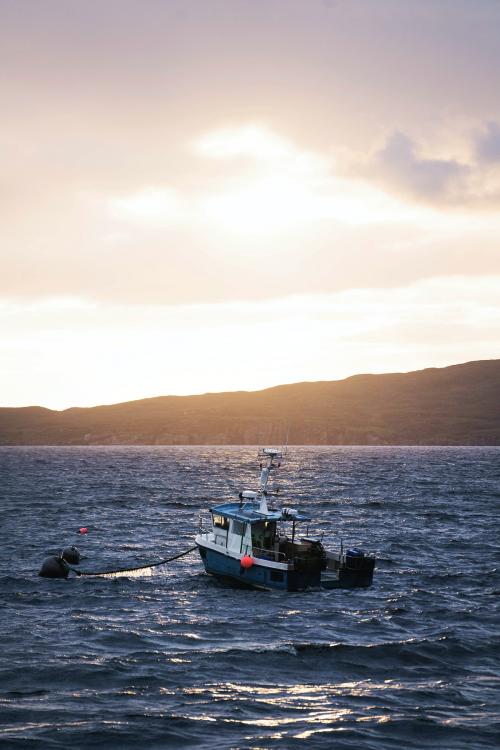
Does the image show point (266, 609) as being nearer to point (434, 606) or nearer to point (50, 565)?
point (434, 606)

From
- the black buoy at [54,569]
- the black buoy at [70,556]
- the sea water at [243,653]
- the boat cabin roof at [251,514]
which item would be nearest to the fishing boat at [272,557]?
the boat cabin roof at [251,514]

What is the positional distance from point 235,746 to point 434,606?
1932cm

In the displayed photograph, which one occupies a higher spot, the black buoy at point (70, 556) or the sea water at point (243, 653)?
the black buoy at point (70, 556)

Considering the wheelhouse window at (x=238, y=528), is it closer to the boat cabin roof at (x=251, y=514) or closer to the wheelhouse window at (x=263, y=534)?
the boat cabin roof at (x=251, y=514)

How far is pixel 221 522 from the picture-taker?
141 feet

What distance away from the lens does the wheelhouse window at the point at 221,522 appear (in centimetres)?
4272

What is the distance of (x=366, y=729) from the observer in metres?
21.8

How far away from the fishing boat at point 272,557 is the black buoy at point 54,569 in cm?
797

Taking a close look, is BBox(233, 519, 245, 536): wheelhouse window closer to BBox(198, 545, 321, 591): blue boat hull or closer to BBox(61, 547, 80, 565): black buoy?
BBox(198, 545, 321, 591): blue boat hull

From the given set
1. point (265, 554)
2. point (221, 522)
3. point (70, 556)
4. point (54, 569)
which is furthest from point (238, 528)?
point (70, 556)

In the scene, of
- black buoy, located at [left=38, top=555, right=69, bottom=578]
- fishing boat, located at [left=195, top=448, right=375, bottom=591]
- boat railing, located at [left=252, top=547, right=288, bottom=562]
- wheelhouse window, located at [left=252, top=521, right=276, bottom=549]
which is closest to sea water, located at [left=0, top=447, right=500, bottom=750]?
black buoy, located at [left=38, top=555, right=69, bottom=578]

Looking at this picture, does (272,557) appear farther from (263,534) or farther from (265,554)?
(263,534)

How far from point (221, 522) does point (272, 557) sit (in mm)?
4006

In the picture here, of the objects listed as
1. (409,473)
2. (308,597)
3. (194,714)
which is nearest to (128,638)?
(194,714)
